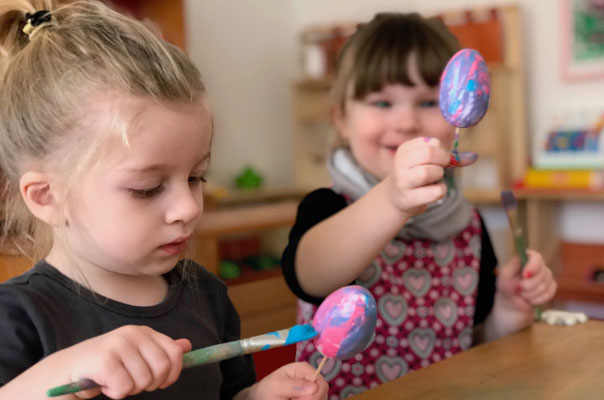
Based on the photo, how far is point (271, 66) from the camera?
166 inches

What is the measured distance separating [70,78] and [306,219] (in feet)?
1.53

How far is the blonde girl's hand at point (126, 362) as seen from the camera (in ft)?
1.68

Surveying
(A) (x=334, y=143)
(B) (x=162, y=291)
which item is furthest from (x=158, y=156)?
(A) (x=334, y=143)

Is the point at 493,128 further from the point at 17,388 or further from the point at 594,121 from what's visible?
the point at 17,388

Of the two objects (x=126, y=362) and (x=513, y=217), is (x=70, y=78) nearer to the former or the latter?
(x=126, y=362)

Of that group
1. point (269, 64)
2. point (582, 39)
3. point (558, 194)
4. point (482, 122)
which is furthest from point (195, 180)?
point (269, 64)

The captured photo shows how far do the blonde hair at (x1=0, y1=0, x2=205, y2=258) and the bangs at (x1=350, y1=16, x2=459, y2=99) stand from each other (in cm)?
47

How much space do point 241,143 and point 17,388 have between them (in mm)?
3489

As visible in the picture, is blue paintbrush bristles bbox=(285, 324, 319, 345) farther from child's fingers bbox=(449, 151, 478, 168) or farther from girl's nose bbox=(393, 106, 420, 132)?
girl's nose bbox=(393, 106, 420, 132)

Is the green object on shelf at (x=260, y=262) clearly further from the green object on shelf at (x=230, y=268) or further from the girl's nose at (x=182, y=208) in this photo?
the girl's nose at (x=182, y=208)

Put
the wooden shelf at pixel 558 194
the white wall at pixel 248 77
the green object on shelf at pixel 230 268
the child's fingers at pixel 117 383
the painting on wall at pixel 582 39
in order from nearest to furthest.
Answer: the child's fingers at pixel 117 383
the wooden shelf at pixel 558 194
the green object on shelf at pixel 230 268
the painting on wall at pixel 582 39
the white wall at pixel 248 77

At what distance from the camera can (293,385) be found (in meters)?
0.69

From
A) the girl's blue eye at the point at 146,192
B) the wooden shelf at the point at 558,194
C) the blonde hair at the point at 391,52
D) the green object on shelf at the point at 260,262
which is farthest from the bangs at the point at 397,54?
the green object on shelf at the point at 260,262

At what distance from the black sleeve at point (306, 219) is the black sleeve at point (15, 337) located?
1.38 ft
